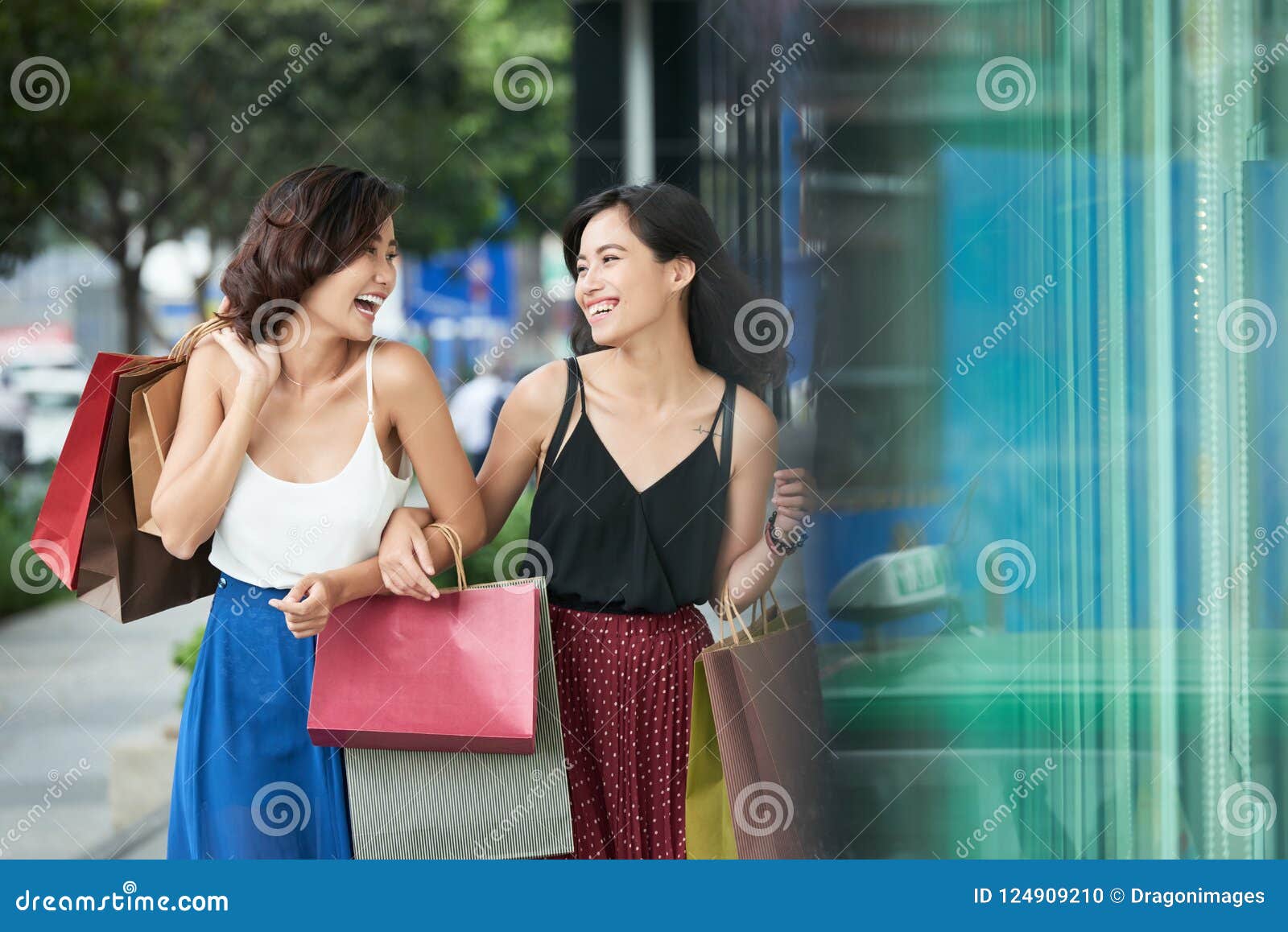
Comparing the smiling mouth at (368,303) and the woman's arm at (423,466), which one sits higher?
the smiling mouth at (368,303)

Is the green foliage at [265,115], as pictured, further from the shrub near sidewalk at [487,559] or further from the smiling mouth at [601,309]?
the smiling mouth at [601,309]

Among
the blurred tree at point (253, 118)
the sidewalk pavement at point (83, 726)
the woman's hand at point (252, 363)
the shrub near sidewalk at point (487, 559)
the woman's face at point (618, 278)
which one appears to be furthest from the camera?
the blurred tree at point (253, 118)

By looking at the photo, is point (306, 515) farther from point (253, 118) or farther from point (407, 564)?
point (253, 118)

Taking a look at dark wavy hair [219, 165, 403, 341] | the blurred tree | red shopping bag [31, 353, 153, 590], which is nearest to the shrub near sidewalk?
red shopping bag [31, 353, 153, 590]

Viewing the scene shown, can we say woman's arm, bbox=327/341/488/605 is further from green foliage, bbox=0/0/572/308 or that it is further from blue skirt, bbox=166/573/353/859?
green foliage, bbox=0/0/572/308

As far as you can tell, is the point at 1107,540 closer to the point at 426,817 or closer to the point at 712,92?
the point at 426,817

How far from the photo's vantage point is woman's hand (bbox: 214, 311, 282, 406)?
2301 millimetres

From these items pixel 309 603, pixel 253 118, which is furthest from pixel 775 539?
pixel 253 118

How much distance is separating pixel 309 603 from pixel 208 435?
35 centimetres

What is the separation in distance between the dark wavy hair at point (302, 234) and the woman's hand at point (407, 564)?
442mm

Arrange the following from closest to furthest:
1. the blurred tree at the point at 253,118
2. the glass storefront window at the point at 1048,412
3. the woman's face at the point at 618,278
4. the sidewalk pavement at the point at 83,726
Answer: the glass storefront window at the point at 1048,412, the woman's face at the point at 618,278, the sidewalk pavement at the point at 83,726, the blurred tree at the point at 253,118

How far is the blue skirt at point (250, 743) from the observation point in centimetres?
243

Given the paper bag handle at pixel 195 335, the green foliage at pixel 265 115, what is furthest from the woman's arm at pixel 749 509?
the green foliage at pixel 265 115

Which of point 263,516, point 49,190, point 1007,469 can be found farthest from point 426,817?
point 49,190
